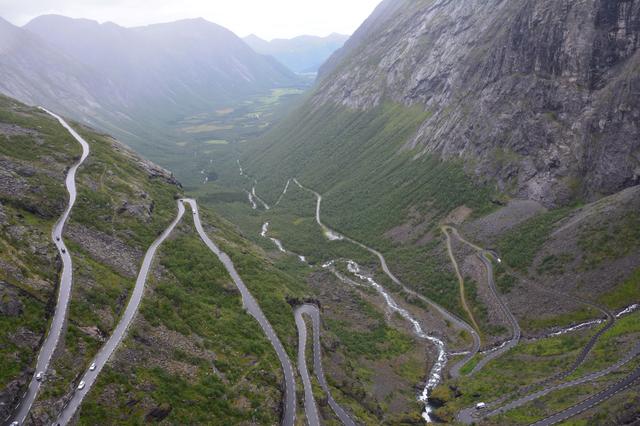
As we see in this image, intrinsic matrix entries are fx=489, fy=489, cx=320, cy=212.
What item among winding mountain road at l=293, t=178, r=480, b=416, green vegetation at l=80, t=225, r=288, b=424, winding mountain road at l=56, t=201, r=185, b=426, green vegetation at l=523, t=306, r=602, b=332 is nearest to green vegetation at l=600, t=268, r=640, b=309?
green vegetation at l=523, t=306, r=602, b=332

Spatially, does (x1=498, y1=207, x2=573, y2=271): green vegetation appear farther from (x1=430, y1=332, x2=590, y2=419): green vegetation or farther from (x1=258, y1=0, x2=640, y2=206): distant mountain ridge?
(x1=430, y1=332, x2=590, y2=419): green vegetation

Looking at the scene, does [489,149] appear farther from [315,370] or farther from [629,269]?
[315,370]

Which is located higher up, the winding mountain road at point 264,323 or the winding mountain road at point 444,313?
the winding mountain road at point 264,323

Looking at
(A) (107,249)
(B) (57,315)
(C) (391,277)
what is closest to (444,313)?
(C) (391,277)

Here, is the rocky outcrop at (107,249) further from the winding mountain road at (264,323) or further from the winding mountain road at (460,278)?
the winding mountain road at (460,278)

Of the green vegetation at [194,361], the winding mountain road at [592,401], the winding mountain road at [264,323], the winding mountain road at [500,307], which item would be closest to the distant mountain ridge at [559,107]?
the winding mountain road at [500,307]

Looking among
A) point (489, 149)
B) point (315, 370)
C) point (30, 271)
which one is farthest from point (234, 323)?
point (489, 149)

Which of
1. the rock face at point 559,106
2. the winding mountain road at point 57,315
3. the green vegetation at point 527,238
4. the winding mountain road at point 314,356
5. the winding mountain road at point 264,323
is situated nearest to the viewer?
the winding mountain road at point 57,315
